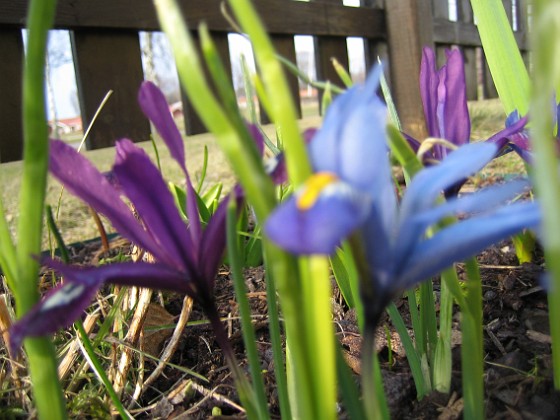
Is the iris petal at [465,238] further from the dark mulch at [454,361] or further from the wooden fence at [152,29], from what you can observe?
the wooden fence at [152,29]

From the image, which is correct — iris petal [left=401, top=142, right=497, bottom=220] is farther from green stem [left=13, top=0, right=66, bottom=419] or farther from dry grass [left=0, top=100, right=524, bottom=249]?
dry grass [left=0, top=100, right=524, bottom=249]

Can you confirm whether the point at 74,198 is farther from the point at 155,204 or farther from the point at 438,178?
the point at 438,178

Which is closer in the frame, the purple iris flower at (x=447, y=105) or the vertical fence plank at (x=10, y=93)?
the purple iris flower at (x=447, y=105)

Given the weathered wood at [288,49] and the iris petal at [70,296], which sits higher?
the weathered wood at [288,49]

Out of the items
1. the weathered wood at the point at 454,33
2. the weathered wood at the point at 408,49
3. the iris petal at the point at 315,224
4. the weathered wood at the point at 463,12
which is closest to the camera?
the iris petal at the point at 315,224

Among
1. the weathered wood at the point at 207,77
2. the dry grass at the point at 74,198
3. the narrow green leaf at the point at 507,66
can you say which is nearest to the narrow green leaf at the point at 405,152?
the narrow green leaf at the point at 507,66

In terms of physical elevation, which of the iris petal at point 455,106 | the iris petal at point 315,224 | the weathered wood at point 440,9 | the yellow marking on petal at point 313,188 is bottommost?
the iris petal at point 315,224
